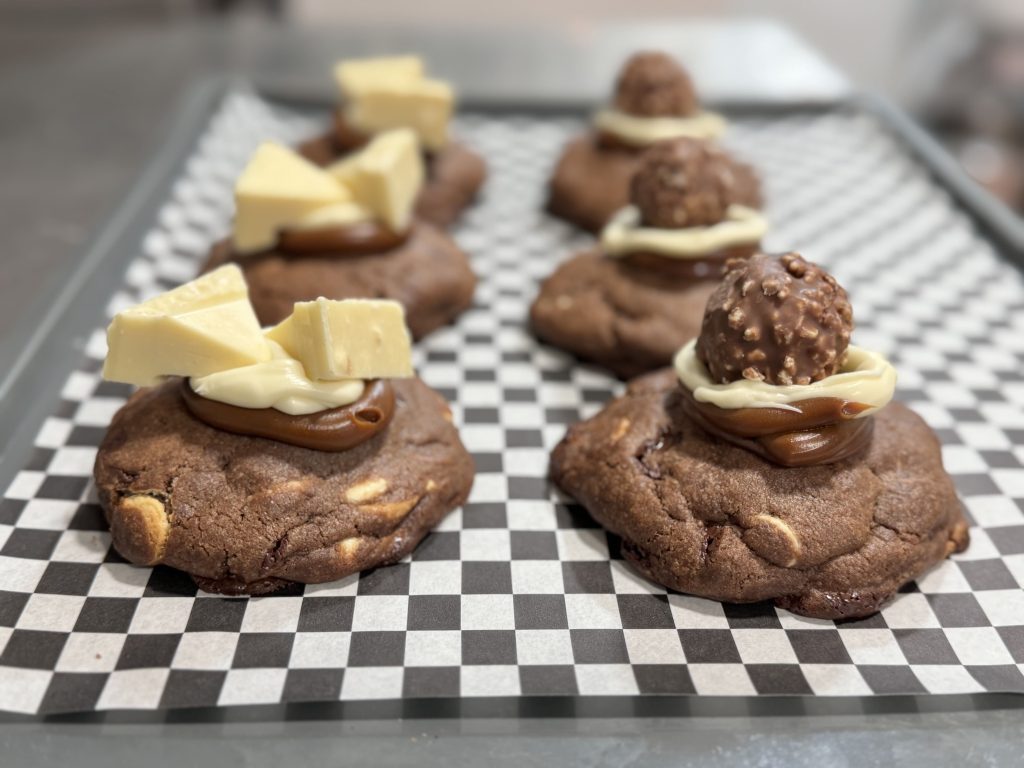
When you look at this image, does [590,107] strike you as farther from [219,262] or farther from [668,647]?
[668,647]

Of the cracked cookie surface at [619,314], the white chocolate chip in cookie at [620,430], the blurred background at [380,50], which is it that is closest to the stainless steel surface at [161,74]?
the blurred background at [380,50]

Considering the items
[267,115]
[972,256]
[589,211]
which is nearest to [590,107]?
[589,211]

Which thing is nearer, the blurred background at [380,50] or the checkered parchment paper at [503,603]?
the checkered parchment paper at [503,603]

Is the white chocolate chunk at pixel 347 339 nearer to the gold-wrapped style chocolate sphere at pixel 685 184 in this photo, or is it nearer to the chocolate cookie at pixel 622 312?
the chocolate cookie at pixel 622 312

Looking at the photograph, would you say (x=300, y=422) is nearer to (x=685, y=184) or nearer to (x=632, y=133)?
(x=685, y=184)

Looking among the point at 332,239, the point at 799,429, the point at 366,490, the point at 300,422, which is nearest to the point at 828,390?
the point at 799,429

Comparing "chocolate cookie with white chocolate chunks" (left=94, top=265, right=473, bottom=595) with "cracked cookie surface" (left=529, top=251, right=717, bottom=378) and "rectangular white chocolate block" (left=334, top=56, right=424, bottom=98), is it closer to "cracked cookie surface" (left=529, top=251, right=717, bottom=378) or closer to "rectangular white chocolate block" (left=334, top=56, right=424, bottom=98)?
"cracked cookie surface" (left=529, top=251, right=717, bottom=378)
